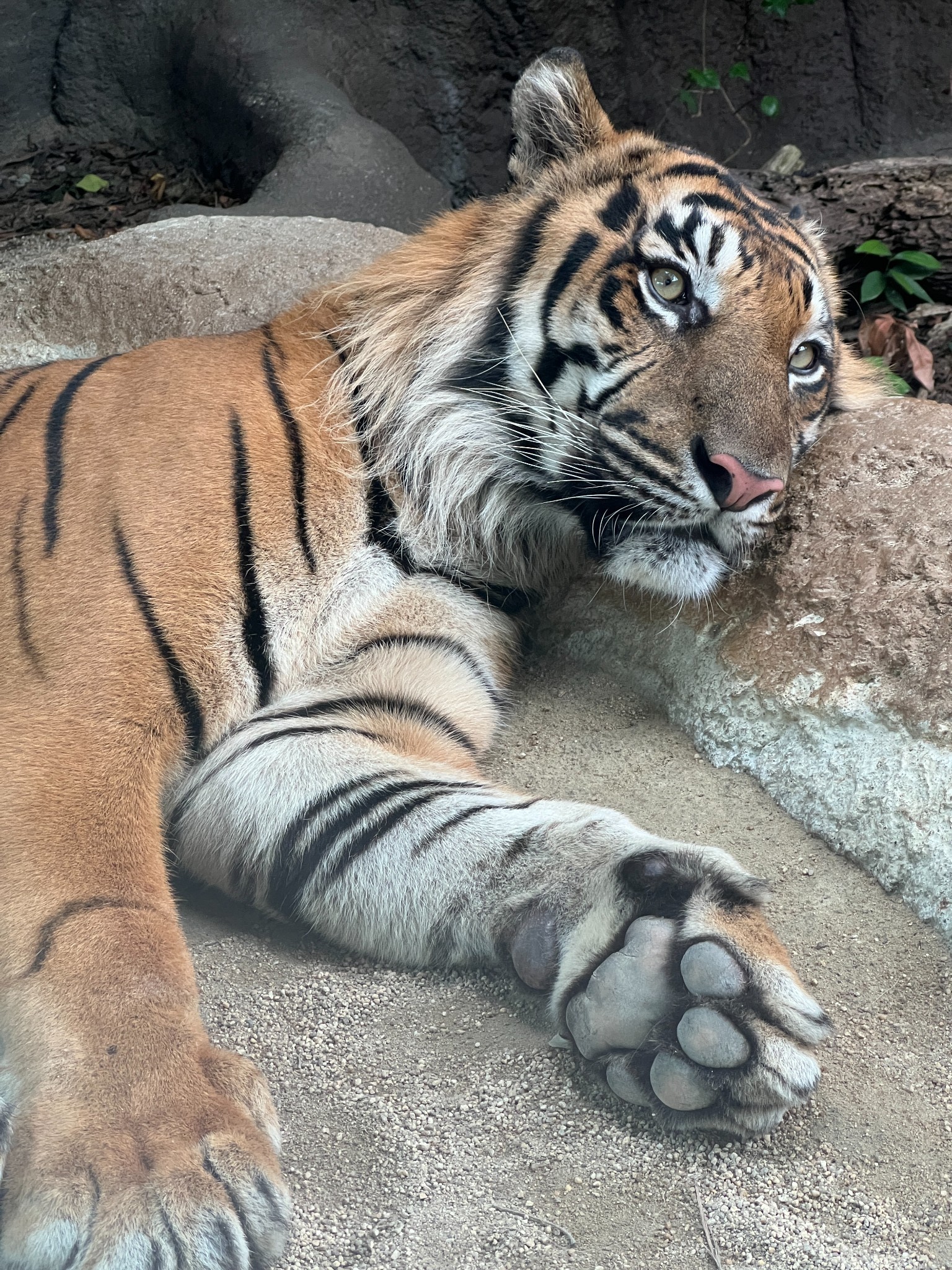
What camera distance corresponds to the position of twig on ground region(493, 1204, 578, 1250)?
4.39ft

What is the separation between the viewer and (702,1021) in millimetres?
1430

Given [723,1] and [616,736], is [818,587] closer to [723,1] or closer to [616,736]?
[616,736]

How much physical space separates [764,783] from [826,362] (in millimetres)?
883

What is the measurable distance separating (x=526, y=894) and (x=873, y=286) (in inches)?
141

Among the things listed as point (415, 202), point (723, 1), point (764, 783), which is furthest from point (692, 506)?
point (723, 1)

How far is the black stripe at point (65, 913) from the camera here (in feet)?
5.04

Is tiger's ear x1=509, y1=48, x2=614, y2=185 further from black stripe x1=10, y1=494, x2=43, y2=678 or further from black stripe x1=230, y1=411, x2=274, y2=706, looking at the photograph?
black stripe x1=10, y1=494, x2=43, y2=678

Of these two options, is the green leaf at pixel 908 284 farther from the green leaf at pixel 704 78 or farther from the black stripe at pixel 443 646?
the black stripe at pixel 443 646

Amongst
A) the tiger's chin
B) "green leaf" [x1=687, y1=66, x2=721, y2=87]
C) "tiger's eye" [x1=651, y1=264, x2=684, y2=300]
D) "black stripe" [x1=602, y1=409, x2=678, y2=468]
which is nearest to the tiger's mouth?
the tiger's chin

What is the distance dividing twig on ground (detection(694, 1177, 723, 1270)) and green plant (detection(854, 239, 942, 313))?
3945 millimetres

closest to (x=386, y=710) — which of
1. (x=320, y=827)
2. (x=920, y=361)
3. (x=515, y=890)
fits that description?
(x=320, y=827)

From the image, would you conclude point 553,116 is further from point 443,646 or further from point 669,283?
point 443,646

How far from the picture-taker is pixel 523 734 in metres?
2.54

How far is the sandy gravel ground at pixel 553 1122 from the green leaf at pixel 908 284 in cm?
317
